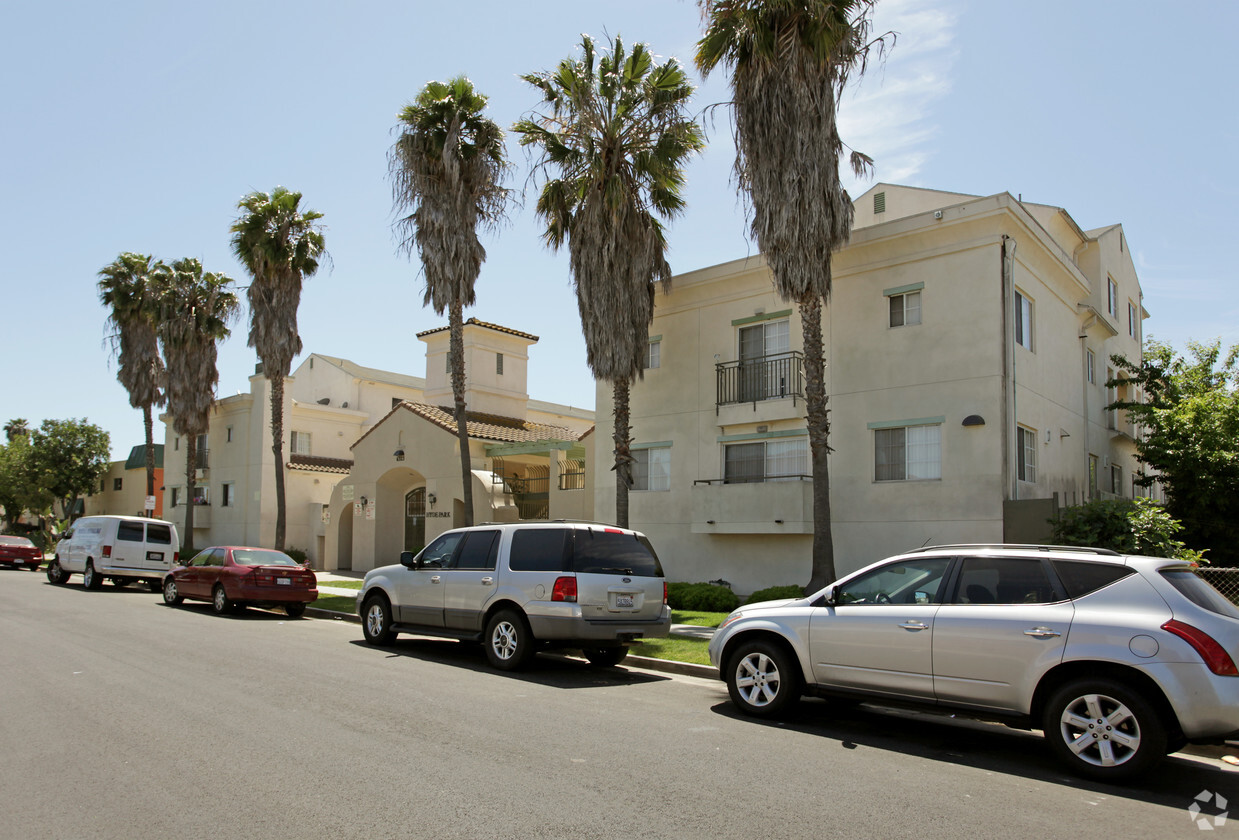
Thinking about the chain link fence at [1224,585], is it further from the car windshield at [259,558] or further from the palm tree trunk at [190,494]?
the palm tree trunk at [190,494]

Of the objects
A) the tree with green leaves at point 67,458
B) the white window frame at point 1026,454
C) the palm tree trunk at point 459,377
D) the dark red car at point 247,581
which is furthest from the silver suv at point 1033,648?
the tree with green leaves at point 67,458

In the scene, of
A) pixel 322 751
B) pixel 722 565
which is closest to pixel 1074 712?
pixel 322 751


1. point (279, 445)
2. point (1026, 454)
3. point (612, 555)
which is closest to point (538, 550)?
point (612, 555)

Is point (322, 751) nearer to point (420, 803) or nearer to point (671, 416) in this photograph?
point (420, 803)

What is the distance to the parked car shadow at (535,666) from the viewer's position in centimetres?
1047

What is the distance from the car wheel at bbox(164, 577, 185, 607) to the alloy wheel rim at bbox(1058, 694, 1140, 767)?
18.0 m

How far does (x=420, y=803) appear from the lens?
5418 millimetres

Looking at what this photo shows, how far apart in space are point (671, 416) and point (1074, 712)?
15.2 meters

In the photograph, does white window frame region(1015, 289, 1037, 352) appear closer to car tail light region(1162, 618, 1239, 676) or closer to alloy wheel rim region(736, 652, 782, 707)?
alloy wheel rim region(736, 652, 782, 707)

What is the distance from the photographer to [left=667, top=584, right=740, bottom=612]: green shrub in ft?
58.7

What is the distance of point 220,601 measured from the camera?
56.9 ft

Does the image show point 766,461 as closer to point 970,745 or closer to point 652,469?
point 652,469

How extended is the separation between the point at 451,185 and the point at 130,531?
40.7 feet

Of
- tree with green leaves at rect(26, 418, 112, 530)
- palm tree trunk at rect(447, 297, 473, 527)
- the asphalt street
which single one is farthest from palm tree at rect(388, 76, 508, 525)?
tree with green leaves at rect(26, 418, 112, 530)
